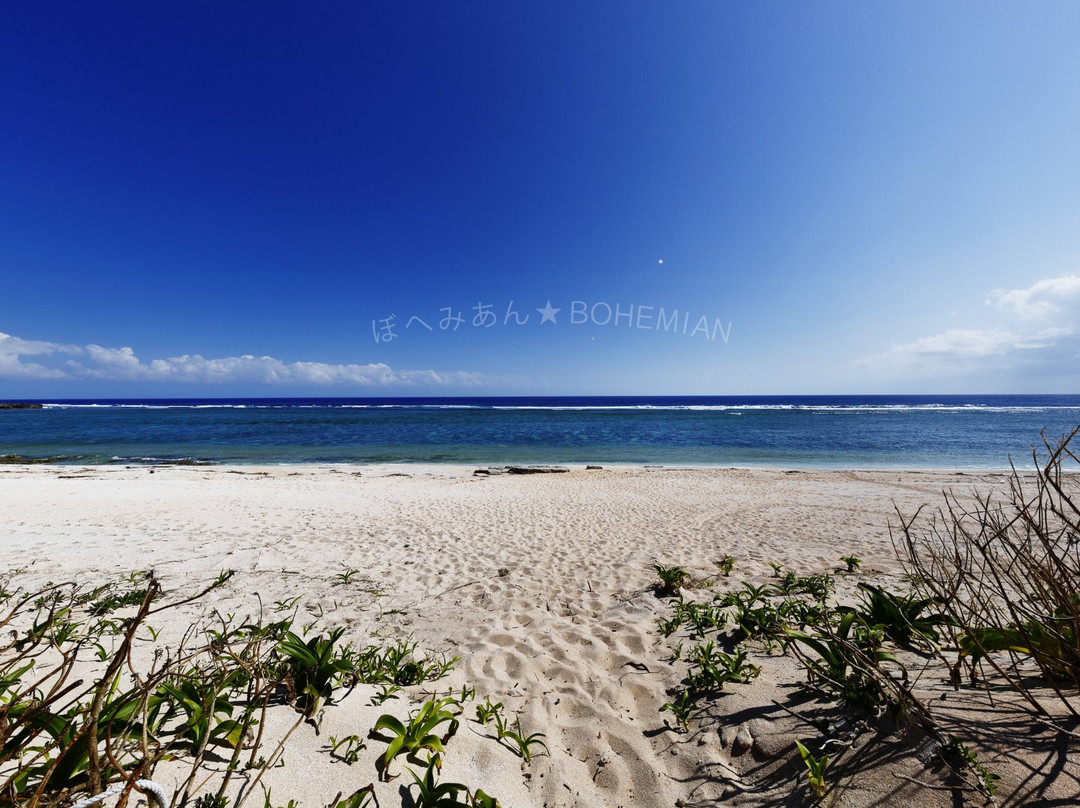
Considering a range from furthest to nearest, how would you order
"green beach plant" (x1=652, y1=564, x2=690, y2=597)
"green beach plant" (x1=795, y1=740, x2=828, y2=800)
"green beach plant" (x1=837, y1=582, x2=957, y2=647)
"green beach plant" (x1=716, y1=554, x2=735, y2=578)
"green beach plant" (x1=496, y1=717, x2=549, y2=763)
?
"green beach plant" (x1=716, y1=554, x2=735, y2=578) → "green beach plant" (x1=652, y1=564, x2=690, y2=597) → "green beach plant" (x1=837, y1=582, x2=957, y2=647) → "green beach plant" (x1=496, y1=717, x2=549, y2=763) → "green beach plant" (x1=795, y1=740, x2=828, y2=800)

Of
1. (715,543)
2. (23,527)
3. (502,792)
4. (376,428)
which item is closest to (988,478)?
(715,543)

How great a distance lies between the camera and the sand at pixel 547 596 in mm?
2178

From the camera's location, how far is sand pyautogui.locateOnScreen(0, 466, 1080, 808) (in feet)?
7.14

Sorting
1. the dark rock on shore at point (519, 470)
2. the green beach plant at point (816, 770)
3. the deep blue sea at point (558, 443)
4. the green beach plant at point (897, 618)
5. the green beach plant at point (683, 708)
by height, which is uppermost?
the green beach plant at point (897, 618)

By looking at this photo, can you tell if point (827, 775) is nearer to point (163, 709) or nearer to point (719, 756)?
point (719, 756)

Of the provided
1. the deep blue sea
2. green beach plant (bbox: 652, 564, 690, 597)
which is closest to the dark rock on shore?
the deep blue sea

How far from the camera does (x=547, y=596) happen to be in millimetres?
5133

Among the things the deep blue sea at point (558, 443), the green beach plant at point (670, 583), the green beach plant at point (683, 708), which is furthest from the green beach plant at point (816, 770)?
the deep blue sea at point (558, 443)

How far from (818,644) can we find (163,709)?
13.4 feet

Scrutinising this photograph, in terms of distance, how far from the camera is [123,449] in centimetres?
2311

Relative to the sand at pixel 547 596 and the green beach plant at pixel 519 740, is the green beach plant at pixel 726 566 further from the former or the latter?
the green beach plant at pixel 519 740

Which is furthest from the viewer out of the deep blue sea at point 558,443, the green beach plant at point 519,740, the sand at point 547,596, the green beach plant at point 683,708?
the deep blue sea at point 558,443

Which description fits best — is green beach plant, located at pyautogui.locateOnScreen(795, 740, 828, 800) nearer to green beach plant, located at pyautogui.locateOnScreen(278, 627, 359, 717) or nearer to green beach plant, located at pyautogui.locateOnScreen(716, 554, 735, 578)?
green beach plant, located at pyautogui.locateOnScreen(278, 627, 359, 717)

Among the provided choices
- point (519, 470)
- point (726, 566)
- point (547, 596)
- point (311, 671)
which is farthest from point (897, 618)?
point (519, 470)
